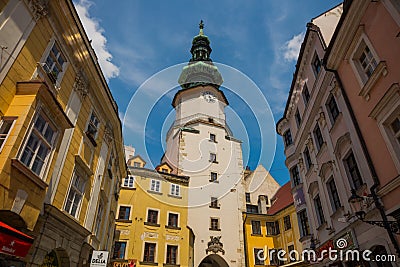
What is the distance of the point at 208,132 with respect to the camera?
1565 inches

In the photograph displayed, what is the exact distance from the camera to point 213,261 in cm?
3372

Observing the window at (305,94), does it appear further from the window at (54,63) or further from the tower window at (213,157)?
the tower window at (213,157)

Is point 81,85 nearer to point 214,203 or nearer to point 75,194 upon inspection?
point 75,194

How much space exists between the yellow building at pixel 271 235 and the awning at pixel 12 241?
92.7 feet

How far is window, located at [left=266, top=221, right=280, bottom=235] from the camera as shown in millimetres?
33666

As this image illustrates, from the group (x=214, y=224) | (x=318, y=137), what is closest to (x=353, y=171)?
(x=318, y=137)

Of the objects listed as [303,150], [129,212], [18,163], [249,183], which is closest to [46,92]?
[18,163]

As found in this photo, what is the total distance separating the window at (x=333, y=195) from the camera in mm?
12844

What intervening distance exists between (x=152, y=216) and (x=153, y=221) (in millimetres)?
516

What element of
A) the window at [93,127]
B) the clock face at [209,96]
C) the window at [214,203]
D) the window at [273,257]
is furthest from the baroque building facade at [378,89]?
the clock face at [209,96]

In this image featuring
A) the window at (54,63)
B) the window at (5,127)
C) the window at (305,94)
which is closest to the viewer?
the window at (5,127)

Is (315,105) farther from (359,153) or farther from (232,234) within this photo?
(232,234)

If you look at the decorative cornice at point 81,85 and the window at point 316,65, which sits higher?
the window at point 316,65

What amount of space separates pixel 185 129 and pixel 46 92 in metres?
30.7
